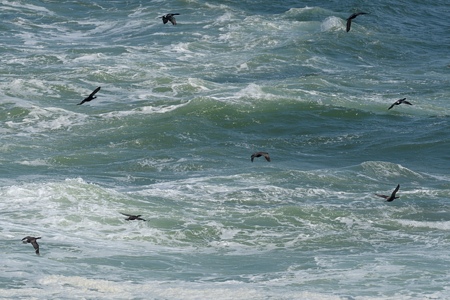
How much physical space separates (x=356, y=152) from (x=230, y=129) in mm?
3671

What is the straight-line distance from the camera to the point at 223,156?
2572 cm

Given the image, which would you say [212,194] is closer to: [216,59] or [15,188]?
[15,188]

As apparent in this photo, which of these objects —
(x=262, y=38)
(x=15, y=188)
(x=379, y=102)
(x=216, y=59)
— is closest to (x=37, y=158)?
(x=15, y=188)

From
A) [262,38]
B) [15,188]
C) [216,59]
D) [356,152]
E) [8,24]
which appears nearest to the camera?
[15,188]

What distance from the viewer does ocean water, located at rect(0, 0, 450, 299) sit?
54.3ft

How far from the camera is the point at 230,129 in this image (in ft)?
94.1

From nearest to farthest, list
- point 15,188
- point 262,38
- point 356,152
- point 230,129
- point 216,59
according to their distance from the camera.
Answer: point 15,188, point 356,152, point 230,129, point 216,59, point 262,38

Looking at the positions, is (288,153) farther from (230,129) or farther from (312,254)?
(312,254)

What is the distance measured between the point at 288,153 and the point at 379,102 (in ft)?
20.4

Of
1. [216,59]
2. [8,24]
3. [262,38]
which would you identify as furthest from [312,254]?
[8,24]

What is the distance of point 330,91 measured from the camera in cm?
3300

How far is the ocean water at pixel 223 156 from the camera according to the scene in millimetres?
16547

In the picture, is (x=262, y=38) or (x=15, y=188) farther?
(x=262, y=38)

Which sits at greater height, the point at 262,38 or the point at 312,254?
the point at 312,254
